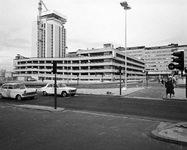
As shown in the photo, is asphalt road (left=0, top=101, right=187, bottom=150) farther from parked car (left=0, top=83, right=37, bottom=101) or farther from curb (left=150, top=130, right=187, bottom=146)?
parked car (left=0, top=83, right=37, bottom=101)

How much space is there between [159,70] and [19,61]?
100242 mm

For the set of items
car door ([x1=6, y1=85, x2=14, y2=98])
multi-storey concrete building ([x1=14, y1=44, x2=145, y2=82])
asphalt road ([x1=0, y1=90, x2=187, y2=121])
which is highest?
multi-storey concrete building ([x1=14, y1=44, x2=145, y2=82])

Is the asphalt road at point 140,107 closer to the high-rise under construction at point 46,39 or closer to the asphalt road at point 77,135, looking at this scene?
the asphalt road at point 77,135

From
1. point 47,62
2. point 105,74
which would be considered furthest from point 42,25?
point 105,74

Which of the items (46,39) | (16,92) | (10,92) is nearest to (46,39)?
(46,39)

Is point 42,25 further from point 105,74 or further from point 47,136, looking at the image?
point 47,136

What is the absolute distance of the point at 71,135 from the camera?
509 centimetres

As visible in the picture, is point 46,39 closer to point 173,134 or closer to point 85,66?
point 85,66

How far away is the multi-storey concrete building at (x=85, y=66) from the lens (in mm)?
65312

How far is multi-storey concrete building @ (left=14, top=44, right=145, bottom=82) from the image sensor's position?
65.3m

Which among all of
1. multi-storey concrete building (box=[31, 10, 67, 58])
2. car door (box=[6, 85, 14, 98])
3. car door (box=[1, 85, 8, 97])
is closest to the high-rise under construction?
multi-storey concrete building (box=[31, 10, 67, 58])

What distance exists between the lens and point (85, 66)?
72.0 meters

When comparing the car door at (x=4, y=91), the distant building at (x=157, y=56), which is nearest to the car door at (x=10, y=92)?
the car door at (x=4, y=91)

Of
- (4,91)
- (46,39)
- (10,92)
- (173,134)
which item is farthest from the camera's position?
(46,39)
